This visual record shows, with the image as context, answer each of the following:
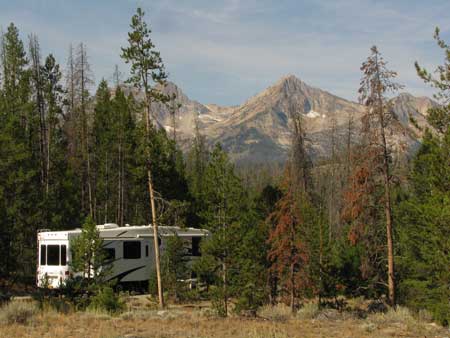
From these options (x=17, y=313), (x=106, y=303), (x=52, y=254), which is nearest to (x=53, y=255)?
(x=52, y=254)

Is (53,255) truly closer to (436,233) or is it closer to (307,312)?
(307,312)

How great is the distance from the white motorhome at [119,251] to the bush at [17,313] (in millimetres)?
2981

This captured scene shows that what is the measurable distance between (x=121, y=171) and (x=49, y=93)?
22.8 feet

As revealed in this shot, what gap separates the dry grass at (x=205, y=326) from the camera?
14.9m

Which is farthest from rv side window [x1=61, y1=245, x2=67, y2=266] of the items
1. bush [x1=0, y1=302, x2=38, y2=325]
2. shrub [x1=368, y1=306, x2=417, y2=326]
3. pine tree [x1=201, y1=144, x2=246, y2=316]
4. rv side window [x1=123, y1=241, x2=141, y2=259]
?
shrub [x1=368, y1=306, x2=417, y2=326]

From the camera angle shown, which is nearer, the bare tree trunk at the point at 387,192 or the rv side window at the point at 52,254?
the bare tree trunk at the point at 387,192

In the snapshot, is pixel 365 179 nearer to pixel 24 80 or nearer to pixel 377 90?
pixel 377 90

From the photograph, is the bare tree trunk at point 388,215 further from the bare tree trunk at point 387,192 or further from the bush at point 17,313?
the bush at point 17,313

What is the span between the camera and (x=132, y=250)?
25.7 meters

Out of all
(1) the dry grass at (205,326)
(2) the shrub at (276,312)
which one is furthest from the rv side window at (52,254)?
(2) the shrub at (276,312)

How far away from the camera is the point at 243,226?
2178 centimetres

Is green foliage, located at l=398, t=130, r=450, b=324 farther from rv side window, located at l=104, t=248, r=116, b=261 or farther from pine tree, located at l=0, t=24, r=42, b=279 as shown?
pine tree, located at l=0, t=24, r=42, b=279

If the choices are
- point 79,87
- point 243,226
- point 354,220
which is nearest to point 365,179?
point 354,220

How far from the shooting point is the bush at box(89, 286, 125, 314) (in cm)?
1966
